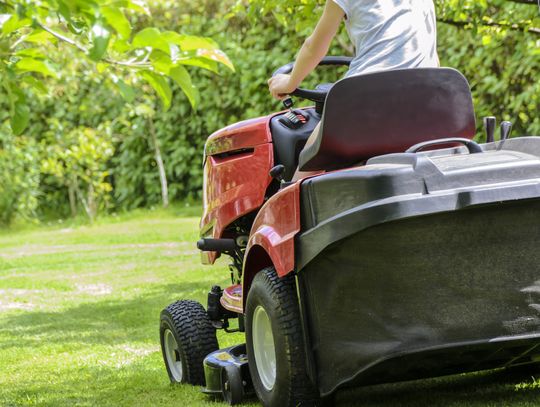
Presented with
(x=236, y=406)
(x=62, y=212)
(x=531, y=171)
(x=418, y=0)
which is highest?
(x=418, y=0)

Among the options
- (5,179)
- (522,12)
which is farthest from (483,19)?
(5,179)

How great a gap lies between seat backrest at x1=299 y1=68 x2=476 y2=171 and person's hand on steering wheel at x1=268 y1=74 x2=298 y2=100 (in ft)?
1.45

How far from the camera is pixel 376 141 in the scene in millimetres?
3271

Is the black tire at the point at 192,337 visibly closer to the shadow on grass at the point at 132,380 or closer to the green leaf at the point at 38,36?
the shadow on grass at the point at 132,380

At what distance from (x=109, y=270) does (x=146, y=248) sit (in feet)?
6.29

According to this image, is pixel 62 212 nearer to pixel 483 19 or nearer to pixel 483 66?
pixel 483 66

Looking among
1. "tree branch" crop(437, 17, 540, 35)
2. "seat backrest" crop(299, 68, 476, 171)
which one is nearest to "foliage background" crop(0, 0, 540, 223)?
"tree branch" crop(437, 17, 540, 35)

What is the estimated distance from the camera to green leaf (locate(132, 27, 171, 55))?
2.58 metres

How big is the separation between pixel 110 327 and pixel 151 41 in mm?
4721

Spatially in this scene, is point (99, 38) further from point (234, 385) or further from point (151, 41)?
point (234, 385)

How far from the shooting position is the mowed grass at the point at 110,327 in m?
4.16

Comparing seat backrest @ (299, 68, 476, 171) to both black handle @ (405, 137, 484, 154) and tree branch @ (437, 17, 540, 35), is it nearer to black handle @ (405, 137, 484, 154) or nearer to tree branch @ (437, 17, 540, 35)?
black handle @ (405, 137, 484, 154)

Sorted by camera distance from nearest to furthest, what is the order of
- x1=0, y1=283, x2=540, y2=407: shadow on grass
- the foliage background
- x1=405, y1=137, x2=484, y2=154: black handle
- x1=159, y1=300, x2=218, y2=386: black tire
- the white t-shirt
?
x1=405, y1=137, x2=484, y2=154: black handle → the white t-shirt → x1=0, y1=283, x2=540, y2=407: shadow on grass → x1=159, y1=300, x2=218, y2=386: black tire → the foliage background

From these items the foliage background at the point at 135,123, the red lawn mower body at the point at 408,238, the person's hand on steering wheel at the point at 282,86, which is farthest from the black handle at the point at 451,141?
the foliage background at the point at 135,123
